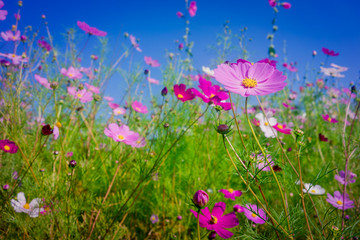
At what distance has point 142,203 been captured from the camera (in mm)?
1315

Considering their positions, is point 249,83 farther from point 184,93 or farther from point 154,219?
point 154,219

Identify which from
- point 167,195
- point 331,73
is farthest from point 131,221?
point 331,73

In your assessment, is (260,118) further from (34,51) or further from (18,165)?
(34,51)

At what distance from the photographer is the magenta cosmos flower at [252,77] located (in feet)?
1.86

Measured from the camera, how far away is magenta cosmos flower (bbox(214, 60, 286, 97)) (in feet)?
1.86

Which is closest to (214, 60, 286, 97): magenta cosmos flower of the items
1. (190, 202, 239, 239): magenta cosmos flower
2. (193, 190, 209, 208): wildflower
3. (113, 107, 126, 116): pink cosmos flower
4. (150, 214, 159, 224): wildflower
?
(193, 190, 209, 208): wildflower

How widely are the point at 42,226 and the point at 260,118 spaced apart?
55.7 inches

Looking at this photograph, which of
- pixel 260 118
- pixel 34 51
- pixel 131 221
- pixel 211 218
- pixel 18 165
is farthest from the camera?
pixel 34 51

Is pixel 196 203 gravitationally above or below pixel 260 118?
below

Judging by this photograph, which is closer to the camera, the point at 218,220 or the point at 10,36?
the point at 218,220

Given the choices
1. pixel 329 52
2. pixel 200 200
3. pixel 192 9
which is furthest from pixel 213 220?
pixel 192 9

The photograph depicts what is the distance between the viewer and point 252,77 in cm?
62

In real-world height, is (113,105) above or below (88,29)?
below

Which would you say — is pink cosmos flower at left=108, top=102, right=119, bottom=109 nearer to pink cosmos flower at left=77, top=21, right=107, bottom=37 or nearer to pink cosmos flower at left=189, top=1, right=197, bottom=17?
pink cosmos flower at left=77, top=21, right=107, bottom=37
